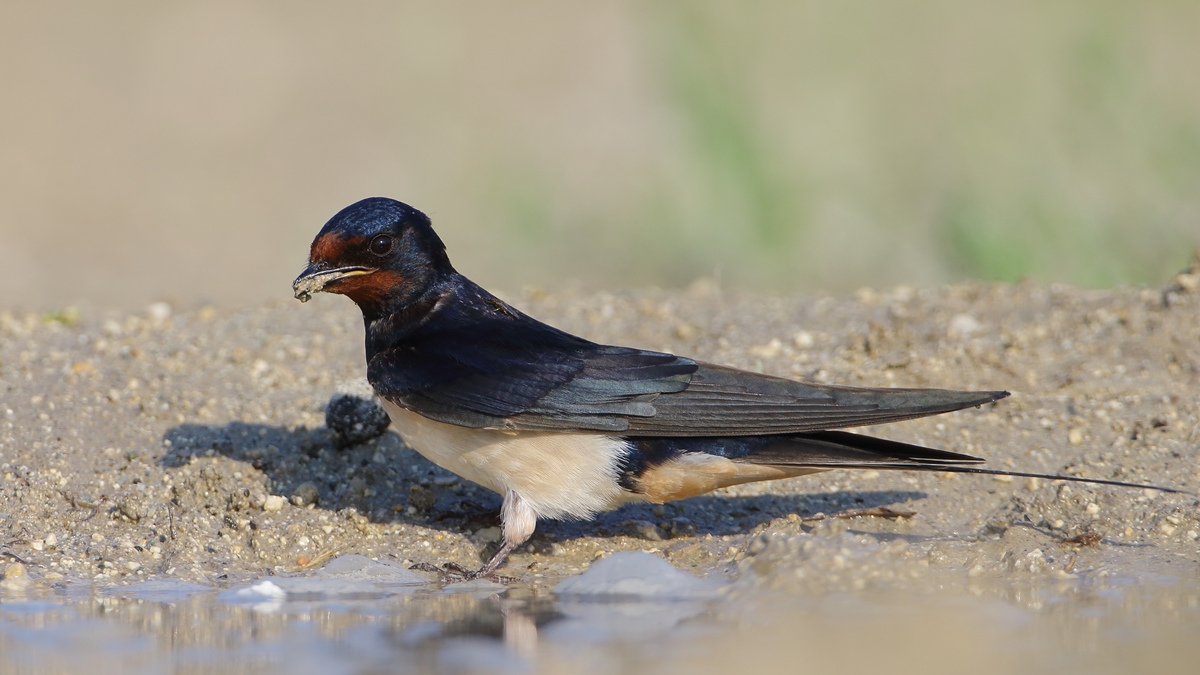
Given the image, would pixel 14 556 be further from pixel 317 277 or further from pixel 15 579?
pixel 317 277

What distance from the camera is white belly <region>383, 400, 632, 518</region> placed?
4062mm

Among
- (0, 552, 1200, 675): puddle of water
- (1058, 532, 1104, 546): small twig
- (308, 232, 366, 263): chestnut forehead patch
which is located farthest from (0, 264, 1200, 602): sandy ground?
(308, 232, 366, 263): chestnut forehead patch

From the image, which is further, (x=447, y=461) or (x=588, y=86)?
(x=588, y=86)

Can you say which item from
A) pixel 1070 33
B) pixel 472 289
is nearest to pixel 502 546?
pixel 472 289

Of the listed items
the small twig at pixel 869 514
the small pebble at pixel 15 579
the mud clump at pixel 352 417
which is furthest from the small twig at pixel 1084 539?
the small pebble at pixel 15 579

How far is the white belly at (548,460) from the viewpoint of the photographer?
4.06m

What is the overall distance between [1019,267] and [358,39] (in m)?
6.66

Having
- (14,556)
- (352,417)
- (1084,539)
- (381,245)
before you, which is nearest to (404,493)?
(352,417)

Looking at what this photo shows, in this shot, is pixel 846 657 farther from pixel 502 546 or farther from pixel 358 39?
pixel 358 39

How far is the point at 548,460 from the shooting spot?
160 inches

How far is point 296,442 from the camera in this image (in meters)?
4.73

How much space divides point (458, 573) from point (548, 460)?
0.43 m

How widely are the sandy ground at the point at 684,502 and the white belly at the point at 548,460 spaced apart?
0.73ft

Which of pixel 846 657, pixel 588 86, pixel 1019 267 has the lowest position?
pixel 846 657
